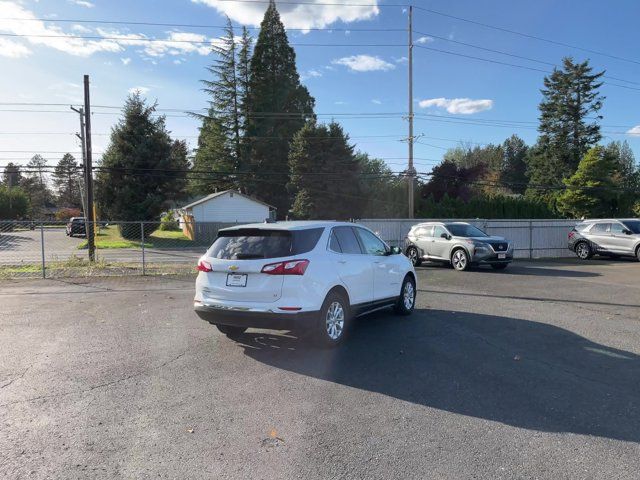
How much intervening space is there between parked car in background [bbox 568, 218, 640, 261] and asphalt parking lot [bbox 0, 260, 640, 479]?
1329 cm

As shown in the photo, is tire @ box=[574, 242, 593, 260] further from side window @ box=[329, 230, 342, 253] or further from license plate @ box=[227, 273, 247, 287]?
license plate @ box=[227, 273, 247, 287]

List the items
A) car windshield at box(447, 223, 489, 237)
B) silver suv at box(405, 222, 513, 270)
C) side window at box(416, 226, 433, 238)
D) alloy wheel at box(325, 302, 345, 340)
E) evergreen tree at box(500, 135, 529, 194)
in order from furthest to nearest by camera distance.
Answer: evergreen tree at box(500, 135, 529, 194)
side window at box(416, 226, 433, 238)
car windshield at box(447, 223, 489, 237)
silver suv at box(405, 222, 513, 270)
alloy wheel at box(325, 302, 345, 340)

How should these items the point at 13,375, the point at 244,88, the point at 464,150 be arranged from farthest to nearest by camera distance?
the point at 464,150 < the point at 244,88 < the point at 13,375

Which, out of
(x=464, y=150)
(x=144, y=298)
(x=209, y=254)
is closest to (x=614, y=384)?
(x=209, y=254)

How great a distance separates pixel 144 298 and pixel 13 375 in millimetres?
5454

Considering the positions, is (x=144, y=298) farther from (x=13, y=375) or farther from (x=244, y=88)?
(x=244, y=88)

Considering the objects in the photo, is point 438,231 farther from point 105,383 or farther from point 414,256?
point 105,383

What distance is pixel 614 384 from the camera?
17.1ft

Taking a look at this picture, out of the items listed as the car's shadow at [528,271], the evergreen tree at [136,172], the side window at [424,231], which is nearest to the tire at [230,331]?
the car's shadow at [528,271]

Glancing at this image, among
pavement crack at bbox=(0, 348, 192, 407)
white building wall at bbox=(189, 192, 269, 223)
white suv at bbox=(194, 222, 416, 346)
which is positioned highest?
white building wall at bbox=(189, 192, 269, 223)

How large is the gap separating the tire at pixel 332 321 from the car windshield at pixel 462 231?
1131 cm

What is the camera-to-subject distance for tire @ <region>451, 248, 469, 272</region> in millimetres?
16547

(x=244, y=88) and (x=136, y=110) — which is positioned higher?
(x=244, y=88)

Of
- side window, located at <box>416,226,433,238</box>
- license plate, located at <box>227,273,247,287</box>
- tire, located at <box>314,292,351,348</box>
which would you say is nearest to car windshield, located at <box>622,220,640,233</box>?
side window, located at <box>416,226,433,238</box>
